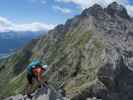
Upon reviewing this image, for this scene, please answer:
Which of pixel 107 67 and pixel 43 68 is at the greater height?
pixel 43 68

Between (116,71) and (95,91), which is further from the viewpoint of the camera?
(116,71)

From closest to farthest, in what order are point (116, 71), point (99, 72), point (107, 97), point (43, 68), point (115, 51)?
point (43, 68) < point (107, 97) < point (99, 72) < point (116, 71) < point (115, 51)

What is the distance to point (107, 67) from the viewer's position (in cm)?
17738

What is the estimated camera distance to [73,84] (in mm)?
176750

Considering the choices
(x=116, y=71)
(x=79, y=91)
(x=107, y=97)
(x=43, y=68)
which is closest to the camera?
(x=43, y=68)

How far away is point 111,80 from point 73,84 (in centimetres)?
2033

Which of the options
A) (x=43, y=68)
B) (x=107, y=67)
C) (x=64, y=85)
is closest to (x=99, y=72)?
(x=107, y=67)

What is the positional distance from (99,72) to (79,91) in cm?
3023

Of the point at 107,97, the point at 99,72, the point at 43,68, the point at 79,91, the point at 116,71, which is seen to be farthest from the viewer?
the point at 116,71

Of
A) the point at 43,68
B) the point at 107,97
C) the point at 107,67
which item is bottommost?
the point at 107,97

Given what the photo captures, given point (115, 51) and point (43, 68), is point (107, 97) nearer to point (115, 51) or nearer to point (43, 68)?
point (115, 51)

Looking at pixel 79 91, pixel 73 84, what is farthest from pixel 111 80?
pixel 79 91

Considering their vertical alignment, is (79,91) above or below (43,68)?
below

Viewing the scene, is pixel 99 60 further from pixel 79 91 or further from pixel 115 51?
pixel 79 91
